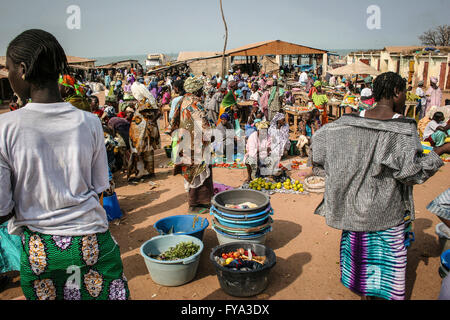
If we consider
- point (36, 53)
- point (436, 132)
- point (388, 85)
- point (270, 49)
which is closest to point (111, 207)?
point (36, 53)

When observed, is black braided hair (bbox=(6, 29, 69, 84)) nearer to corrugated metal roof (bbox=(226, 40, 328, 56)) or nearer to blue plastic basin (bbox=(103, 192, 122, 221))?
blue plastic basin (bbox=(103, 192, 122, 221))

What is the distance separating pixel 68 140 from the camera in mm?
1532

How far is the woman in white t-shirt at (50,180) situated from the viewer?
1461mm

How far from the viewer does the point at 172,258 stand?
361 centimetres

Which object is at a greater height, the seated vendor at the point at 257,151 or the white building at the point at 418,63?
the white building at the point at 418,63

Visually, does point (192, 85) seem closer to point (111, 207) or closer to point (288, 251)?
point (111, 207)

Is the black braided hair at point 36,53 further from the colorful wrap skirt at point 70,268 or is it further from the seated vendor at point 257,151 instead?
the seated vendor at point 257,151

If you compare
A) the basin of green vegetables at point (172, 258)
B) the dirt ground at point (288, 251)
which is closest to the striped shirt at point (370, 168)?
the dirt ground at point (288, 251)

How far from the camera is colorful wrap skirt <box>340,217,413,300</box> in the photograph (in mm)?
2836

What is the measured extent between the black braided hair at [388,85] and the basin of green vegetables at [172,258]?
2.31m

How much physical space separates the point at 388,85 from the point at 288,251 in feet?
7.85

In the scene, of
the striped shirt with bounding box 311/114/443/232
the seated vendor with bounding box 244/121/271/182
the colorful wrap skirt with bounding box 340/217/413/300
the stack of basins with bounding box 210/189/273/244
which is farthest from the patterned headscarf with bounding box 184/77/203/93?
the colorful wrap skirt with bounding box 340/217/413/300

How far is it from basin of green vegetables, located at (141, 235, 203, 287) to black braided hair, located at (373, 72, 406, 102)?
2308 mm
